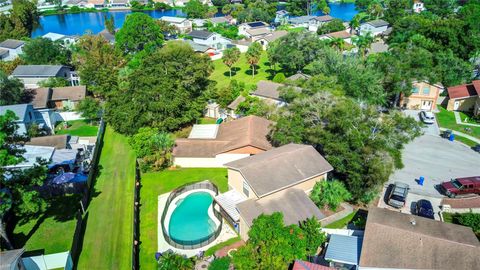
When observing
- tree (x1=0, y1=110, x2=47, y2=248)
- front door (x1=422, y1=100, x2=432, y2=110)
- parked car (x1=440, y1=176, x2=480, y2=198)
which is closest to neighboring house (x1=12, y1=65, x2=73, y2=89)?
tree (x1=0, y1=110, x2=47, y2=248)

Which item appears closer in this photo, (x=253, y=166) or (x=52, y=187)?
(x=253, y=166)

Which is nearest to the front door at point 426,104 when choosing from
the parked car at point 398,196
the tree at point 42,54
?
the parked car at point 398,196

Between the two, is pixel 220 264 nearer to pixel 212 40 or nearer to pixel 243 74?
pixel 243 74

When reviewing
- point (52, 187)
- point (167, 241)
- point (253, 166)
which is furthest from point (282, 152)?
point (52, 187)

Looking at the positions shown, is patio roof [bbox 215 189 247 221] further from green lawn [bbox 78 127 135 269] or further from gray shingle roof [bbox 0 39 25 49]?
gray shingle roof [bbox 0 39 25 49]

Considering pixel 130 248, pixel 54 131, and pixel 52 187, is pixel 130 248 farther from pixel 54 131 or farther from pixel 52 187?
pixel 54 131

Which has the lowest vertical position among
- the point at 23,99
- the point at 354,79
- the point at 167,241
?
the point at 167,241
